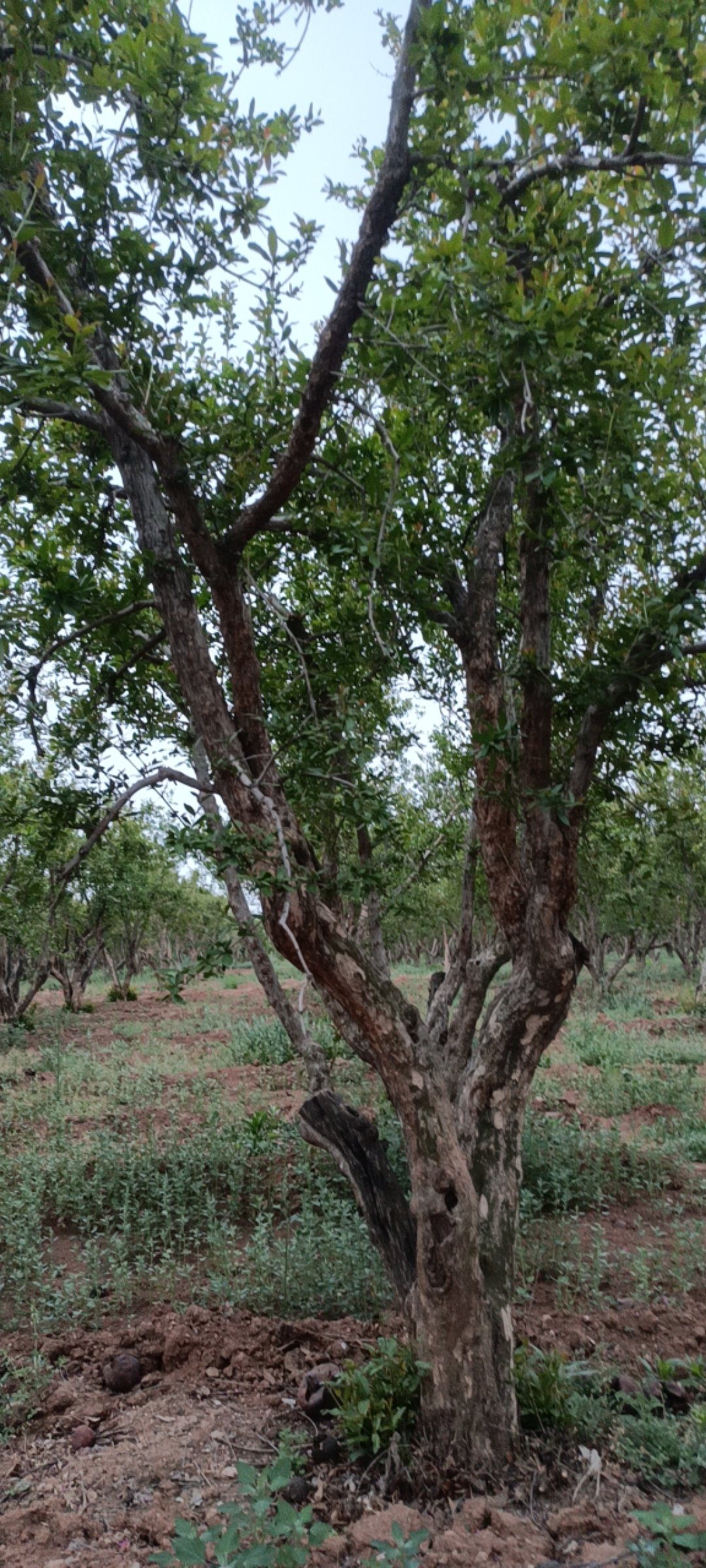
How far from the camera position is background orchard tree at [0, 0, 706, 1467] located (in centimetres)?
288

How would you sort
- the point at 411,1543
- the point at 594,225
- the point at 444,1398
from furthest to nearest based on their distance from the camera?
the point at 444,1398 < the point at 594,225 < the point at 411,1543

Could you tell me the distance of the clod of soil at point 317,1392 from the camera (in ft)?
12.8

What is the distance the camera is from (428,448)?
14.0ft

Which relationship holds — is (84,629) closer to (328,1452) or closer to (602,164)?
(602,164)

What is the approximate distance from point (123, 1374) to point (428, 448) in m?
4.42

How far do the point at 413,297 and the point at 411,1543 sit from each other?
12.4 feet

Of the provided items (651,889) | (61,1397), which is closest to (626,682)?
(61,1397)

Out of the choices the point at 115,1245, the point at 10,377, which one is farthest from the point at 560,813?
the point at 115,1245

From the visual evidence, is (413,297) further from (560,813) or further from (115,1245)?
(115,1245)

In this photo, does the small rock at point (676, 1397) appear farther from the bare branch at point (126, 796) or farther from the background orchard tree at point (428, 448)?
the bare branch at point (126, 796)

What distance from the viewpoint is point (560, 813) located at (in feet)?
11.9

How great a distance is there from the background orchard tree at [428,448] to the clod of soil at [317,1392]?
0.43m

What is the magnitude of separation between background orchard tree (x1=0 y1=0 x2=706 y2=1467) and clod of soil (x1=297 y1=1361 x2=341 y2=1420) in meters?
0.43

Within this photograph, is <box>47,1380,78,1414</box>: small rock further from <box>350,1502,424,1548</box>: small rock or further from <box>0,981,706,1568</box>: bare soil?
<box>350,1502,424,1548</box>: small rock
